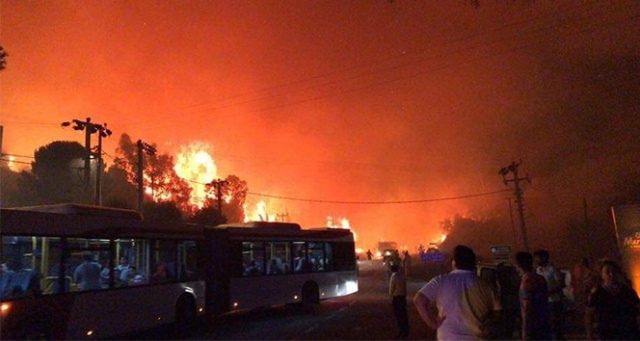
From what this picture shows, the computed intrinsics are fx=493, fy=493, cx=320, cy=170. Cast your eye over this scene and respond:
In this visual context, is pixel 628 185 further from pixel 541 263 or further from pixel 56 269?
pixel 56 269

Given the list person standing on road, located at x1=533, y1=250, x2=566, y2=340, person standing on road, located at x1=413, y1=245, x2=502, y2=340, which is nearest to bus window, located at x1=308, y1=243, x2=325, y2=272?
person standing on road, located at x1=533, y1=250, x2=566, y2=340

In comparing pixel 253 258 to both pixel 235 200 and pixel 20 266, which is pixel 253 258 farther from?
pixel 235 200

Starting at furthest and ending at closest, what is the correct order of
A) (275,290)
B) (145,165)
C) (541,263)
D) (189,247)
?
(145,165) → (275,290) → (189,247) → (541,263)

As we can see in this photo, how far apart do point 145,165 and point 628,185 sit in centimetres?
6563

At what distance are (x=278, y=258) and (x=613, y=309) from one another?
13472 millimetres

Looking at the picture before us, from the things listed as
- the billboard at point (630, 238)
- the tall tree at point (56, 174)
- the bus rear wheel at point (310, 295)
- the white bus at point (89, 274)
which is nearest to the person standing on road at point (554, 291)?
→ the billboard at point (630, 238)

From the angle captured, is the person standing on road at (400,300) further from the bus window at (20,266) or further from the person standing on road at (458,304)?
the bus window at (20,266)

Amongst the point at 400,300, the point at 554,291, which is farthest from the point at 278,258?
the point at 554,291

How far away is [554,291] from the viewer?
9539 mm

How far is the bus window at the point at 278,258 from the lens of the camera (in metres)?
17.7

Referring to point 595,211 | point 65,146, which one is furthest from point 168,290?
point 595,211

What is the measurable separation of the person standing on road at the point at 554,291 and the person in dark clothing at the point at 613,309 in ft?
11.7

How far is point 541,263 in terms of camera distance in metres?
9.41

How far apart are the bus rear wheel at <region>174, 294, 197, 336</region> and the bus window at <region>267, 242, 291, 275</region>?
343cm
